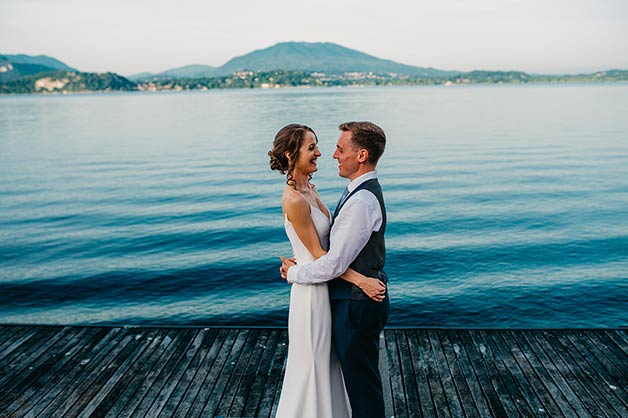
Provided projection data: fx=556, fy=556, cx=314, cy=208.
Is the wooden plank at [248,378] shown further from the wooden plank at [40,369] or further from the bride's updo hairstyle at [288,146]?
the bride's updo hairstyle at [288,146]

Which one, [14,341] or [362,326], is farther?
[14,341]

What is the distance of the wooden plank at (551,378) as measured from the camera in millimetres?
4855

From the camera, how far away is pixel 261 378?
555 centimetres

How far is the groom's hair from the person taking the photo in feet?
10.8

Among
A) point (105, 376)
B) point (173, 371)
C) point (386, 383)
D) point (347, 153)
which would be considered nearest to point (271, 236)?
point (173, 371)

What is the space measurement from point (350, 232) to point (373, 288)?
39 centimetres

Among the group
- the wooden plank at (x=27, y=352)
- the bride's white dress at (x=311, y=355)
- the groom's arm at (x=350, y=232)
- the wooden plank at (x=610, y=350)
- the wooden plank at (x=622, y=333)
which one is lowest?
the wooden plank at (x=27, y=352)

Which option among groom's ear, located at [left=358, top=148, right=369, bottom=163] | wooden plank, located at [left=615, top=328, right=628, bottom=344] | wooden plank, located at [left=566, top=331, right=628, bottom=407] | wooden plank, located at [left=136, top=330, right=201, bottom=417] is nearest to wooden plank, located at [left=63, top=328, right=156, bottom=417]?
wooden plank, located at [left=136, top=330, right=201, bottom=417]

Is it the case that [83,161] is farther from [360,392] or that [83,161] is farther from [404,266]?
[360,392]

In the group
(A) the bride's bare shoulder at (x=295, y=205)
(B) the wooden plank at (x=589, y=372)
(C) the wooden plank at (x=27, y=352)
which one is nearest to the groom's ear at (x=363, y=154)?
(A) the bride's bare shoulder at (x=295, y=205)

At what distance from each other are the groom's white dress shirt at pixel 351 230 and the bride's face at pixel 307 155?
32cm

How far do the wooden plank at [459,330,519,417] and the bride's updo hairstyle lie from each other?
2.94 m

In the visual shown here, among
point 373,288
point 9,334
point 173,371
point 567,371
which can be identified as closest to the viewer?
point 373,288

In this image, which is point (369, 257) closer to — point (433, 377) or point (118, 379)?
point (433, 377)
